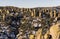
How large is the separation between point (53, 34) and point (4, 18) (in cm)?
2585

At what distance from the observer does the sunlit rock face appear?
9685 mm

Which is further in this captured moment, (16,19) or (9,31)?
(16,19)

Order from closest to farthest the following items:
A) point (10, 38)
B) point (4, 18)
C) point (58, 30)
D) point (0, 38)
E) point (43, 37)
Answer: point (58, 30), point (43, 37), point (0, 38), point (10, 38), point (4, 18)

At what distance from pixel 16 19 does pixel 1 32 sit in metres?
9.59

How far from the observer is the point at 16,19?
3431 centimetres

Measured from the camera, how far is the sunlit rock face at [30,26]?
969 centimetres

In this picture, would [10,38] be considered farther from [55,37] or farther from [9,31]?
[55,37]

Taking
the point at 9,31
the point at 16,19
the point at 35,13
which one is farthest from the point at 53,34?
the point at 35,13

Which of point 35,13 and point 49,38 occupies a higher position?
point 49,38

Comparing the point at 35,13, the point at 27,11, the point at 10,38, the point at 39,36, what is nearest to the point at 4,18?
the point at 35,13

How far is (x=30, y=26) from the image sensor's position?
84.2 ft

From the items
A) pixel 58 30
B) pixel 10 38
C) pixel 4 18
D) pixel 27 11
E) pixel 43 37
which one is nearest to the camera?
pixel 58 30

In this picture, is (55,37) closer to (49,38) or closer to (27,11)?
(49,38)

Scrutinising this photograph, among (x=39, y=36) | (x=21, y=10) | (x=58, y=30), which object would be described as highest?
(x=58, y=30)
